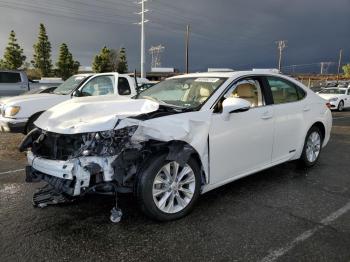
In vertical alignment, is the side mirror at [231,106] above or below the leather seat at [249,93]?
below

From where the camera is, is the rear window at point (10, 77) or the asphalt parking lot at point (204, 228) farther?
the rear window at point (10, 77)

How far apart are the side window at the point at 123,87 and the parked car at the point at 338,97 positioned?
14.4 m

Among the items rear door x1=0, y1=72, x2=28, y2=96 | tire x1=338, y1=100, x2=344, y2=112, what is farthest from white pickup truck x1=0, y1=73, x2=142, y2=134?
tire x1=338, y1=100, x2=344, y2=112

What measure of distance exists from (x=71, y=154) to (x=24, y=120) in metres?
4.67

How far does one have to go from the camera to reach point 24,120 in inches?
302

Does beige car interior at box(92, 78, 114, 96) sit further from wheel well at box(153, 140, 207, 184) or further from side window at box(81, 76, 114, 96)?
wheel well at box(153, 140, 207, 184)

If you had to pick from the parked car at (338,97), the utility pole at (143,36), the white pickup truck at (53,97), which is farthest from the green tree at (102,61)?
A: the white pickup truck at (53,97)

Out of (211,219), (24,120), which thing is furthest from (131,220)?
(24,120)

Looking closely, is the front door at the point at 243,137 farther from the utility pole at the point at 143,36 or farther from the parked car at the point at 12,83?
the utility pole at the point at 143,36

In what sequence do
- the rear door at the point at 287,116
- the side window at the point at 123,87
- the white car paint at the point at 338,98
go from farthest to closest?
the white car paint at the point at 338,98 < the side window at the point at 123,87 < the rear door at the point at 287,116

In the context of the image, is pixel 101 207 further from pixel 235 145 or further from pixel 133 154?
pixel 235 145

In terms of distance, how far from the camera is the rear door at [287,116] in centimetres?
501

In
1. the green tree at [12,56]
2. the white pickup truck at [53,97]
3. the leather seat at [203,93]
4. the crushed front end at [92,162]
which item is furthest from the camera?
the green tree at [12,56]

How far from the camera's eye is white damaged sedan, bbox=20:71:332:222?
3514 mm
